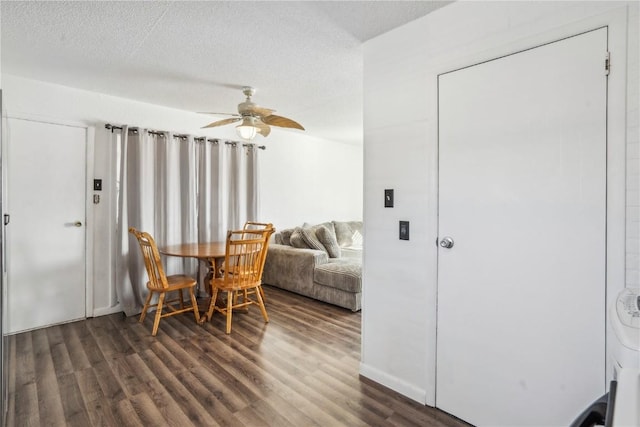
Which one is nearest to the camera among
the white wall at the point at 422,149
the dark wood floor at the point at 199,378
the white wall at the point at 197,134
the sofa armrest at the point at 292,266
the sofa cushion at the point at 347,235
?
the white wall at the point at 422,149

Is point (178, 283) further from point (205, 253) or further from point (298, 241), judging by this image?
point (298, 241)

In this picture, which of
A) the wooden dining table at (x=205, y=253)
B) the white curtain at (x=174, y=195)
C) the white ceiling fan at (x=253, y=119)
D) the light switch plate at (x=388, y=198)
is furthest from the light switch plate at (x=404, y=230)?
the white curtain at (x=174, y=195)

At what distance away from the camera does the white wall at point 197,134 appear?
306 cm

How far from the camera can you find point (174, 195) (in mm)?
3811

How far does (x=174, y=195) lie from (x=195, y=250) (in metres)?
0.88

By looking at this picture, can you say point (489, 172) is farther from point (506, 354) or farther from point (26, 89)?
point (26, 89)

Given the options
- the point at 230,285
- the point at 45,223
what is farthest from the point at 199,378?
the point at 45,223

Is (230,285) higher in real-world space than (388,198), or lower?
lower

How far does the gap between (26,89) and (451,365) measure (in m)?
4.11

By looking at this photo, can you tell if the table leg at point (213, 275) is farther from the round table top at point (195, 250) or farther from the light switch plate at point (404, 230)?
the light switch plate at point (404, 230)

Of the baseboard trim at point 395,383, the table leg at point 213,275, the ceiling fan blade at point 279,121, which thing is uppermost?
the ceiling fan blade at point 279,121

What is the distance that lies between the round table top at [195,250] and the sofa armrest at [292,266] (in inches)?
36.8

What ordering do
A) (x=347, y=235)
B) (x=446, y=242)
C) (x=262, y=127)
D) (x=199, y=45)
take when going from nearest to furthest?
(x=446, y=242) < (x=199, y=45) < (x=262, y=127) < (x=347, y=235)

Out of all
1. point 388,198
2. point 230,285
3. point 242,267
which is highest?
point 388,198
